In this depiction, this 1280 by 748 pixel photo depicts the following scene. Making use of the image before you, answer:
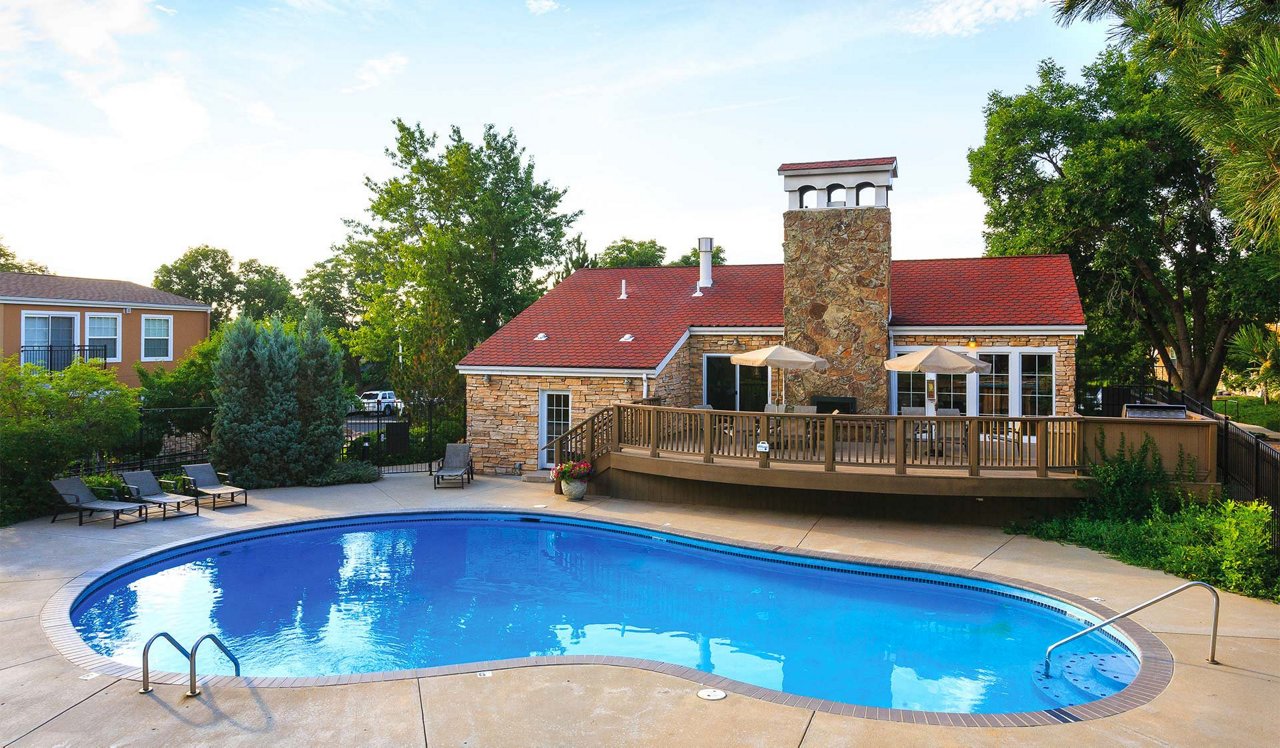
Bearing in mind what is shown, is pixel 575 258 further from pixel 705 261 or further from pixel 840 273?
pixel 840 273

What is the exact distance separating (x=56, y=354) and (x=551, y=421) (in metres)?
18.0

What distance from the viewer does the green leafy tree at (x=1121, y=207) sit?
22703 millimetres

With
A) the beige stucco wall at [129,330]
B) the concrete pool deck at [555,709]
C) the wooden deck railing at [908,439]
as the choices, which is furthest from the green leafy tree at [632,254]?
the concrete pool deck at [555,709]

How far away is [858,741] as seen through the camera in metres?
6.02

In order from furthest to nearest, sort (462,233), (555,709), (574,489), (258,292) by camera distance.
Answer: (258,292)
(462,233)
(574,489)
(555,709)

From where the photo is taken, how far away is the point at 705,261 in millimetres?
21359

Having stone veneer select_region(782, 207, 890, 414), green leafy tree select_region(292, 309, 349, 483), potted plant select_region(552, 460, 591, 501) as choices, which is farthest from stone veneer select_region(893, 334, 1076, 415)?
green leafy tree select_region(292, 309, 349, 483)

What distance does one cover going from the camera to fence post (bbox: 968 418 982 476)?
1291cm

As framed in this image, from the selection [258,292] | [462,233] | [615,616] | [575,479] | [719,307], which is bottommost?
[615,616]

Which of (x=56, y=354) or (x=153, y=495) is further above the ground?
(x=56, y=354)

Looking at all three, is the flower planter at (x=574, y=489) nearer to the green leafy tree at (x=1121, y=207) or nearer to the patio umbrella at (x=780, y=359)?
the patio umbrella at (x=780, y=359)

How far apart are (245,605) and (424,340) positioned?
13.8 metres

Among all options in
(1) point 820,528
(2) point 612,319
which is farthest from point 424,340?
(1) point 820,528

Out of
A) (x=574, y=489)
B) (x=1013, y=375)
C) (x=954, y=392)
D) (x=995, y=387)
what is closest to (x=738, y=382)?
(x=954, y=392)
